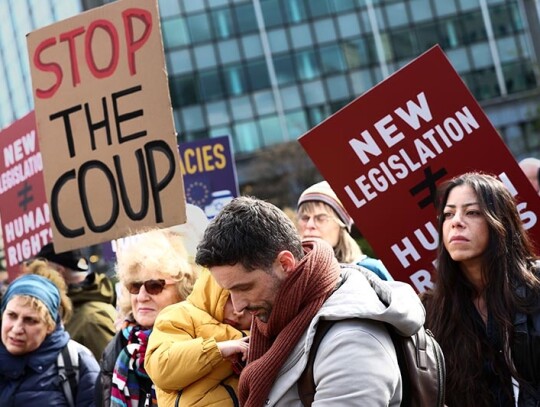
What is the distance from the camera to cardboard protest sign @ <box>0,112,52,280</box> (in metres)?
7.09

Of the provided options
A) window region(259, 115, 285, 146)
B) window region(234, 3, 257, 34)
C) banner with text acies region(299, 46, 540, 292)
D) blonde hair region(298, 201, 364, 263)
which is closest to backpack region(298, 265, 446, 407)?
banner with text acies region(299, 46, 540, 292)

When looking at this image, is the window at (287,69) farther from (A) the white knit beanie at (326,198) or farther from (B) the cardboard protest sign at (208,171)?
(A) the white knit beanie at (326,198)

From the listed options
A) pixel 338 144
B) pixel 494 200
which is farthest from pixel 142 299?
pixel 494 200

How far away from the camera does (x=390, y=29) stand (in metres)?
48.5

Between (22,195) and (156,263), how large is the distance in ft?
11.1

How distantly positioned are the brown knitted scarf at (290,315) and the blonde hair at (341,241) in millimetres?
2453

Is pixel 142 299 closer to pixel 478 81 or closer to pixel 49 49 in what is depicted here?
pixel 49 49

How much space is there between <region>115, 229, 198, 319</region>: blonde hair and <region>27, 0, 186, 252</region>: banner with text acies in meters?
0.60

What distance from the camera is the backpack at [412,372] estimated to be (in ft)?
8.98

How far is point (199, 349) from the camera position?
3479mm

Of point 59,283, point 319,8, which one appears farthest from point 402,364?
point 319,8

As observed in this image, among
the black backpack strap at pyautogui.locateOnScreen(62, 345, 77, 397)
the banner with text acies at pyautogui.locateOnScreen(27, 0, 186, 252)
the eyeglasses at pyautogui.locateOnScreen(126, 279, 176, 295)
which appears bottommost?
the black backpack strap at pyautogui.locateOnScreen(62, 345, 77, 397)

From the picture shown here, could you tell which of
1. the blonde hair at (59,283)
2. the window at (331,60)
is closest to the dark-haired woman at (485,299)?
the blonde hair at (59,283)

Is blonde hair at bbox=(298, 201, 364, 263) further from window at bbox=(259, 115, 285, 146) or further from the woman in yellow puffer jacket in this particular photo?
window at bbox=(259, 115, 285, 146)
